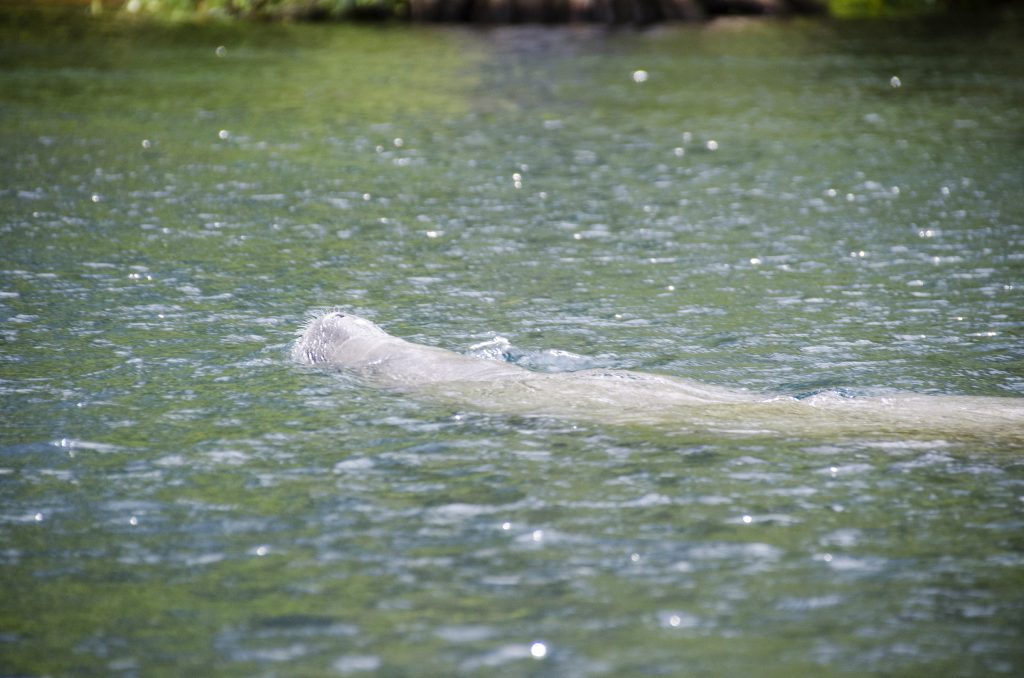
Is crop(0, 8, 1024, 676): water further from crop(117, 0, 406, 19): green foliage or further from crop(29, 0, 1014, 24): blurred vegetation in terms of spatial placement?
crop(29, 0, 1014, 24): blurred vegetation

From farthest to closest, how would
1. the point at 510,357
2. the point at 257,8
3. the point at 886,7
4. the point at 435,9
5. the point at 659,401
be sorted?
the point at 886,7, the point at 257,8, the point at 435,9, the point at 510,357, the point at 659,401

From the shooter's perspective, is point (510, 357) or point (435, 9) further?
point (435, 9)

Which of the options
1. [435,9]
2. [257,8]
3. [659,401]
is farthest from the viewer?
[257,8]

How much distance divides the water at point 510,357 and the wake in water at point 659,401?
26 cm

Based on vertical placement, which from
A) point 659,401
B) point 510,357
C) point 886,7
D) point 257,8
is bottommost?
point 510,357

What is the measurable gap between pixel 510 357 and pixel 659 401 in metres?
2.22

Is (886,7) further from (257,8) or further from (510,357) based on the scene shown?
(510,357)

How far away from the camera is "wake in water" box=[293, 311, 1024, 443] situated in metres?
11.2

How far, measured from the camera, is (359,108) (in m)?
30.9

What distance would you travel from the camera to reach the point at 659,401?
460 inches

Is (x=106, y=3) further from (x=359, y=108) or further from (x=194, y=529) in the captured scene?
(x=194, y=529)

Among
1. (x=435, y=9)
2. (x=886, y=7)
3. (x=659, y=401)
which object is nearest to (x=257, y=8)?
(x=435, y=9)

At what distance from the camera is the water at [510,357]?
805 centimetres

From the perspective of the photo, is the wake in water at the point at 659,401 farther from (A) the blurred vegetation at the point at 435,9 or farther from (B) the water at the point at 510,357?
(A) the blurred vegetation at the point at 435,9
